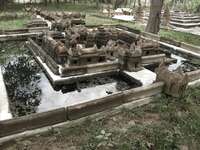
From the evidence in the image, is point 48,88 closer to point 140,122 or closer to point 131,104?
point 131,104

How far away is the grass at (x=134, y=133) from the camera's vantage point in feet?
14.5

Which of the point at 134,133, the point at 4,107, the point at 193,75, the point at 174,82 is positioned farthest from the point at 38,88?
the point at 193,75

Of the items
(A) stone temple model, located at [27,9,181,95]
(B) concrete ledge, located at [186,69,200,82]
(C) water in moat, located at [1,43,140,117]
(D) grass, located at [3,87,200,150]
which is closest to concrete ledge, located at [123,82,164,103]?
(D) grass, located at [3,87,200,150]

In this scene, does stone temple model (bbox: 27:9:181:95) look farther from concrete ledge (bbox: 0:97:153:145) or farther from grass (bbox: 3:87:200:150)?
grass (bbox: 3:87:200:150)

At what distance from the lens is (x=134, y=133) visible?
486cm

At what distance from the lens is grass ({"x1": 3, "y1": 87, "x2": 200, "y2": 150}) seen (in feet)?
14.5

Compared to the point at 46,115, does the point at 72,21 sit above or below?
above

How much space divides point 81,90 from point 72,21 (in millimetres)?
9335

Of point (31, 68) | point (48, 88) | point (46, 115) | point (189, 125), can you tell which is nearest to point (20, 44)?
point (31, 68)

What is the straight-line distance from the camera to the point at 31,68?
8672mm

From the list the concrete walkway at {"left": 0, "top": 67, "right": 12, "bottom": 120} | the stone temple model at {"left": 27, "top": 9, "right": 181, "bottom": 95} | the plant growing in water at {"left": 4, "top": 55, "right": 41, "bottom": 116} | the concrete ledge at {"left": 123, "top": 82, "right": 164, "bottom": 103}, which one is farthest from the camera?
the stone temple model at {"left": 27, "top": 9, "right": 181, "bottom": 95}

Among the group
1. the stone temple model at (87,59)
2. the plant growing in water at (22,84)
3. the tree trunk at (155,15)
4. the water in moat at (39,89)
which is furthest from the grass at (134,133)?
the tree trunk at (155,15)

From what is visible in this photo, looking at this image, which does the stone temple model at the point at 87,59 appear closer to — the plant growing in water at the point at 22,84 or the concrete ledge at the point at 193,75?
the plant growing in water at the point at 22,84

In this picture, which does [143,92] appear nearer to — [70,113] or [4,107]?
[70,113]
